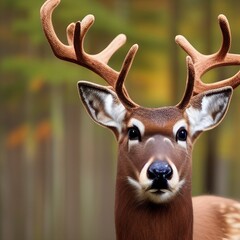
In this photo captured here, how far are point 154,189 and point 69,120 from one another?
11.3 meters

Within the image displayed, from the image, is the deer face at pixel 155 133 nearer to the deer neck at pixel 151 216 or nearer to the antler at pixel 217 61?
the deer neck at pixel 151 216

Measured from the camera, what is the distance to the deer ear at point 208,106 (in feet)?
14.1

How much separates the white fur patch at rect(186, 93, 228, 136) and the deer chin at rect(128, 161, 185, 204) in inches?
13.8

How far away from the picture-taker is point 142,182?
398cm

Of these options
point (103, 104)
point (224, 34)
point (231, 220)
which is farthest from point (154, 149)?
point (231, 220)

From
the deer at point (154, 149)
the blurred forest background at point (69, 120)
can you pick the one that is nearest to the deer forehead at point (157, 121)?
the deer at point (154, 149)

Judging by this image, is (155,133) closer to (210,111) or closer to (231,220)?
(210,111)

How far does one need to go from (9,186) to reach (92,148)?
146 centimetres

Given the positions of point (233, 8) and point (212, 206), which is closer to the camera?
point (212, 206)

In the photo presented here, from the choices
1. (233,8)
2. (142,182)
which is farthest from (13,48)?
(142,182)

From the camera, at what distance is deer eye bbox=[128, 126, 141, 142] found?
4094 mm

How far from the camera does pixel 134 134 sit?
4.11 meters

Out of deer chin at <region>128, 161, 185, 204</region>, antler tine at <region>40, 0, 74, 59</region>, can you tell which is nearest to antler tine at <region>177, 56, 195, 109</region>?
deer chin at <region>128, 161, 185, 204</region>

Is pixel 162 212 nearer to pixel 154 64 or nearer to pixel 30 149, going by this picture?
pixel 154 64
